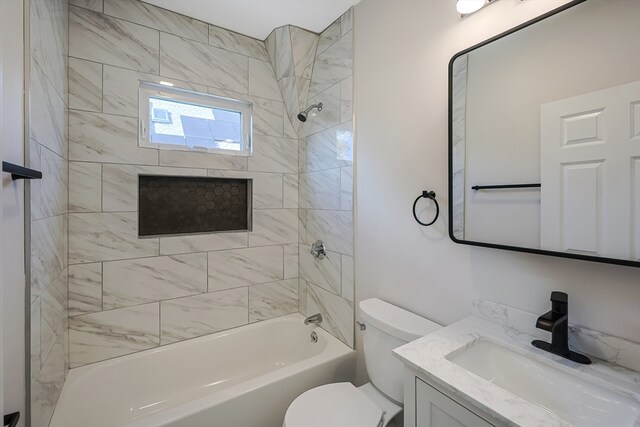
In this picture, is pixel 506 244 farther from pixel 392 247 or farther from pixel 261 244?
pixel 261 244

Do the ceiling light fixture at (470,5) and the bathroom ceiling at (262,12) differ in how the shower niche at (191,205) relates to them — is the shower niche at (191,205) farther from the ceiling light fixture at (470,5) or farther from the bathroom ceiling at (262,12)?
the ceiling light fixture at (470,5)

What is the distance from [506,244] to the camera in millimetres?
1127

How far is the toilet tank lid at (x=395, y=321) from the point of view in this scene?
133 cm

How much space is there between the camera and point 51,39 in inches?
52.7

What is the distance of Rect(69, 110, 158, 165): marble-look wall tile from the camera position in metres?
1.72

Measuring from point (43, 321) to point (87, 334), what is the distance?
2.28 feet

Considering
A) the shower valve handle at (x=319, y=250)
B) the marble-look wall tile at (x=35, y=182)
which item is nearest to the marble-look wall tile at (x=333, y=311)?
the shower valve handle at (x=319, y=250)

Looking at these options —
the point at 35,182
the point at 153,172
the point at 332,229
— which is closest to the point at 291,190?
the point at 332,229

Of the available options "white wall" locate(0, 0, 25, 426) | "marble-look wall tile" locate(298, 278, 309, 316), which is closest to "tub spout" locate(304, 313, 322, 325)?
"marble-look wall tile" locate(298, 278, 309, 316)

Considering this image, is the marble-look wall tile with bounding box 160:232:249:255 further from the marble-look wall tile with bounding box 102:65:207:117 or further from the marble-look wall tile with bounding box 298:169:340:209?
the marble-look wall tile with bounding box 102:65:207:117

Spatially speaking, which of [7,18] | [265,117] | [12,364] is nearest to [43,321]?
[12,364]

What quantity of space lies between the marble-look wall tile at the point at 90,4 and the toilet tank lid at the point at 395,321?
2.43 meters

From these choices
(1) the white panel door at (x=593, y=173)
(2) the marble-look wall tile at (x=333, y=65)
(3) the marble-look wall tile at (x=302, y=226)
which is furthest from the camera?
(3) the marble-look wall tile at (x=302, y=226)

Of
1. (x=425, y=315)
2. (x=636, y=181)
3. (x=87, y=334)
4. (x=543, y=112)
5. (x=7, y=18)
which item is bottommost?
(x=87, y=334)
